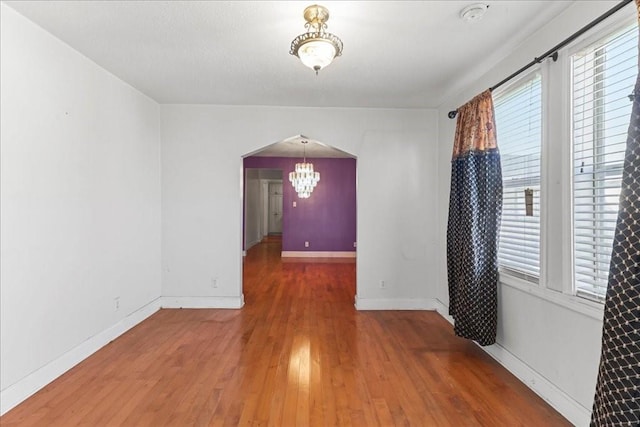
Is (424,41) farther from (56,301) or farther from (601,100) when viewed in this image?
(56,301)

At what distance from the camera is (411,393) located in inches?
90.4

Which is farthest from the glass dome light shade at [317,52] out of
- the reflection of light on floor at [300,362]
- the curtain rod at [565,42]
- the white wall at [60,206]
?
the reflection of light on floor at [300,362]

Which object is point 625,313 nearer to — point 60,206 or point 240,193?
point 60,206

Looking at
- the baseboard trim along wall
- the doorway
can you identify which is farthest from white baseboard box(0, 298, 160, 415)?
the doorway

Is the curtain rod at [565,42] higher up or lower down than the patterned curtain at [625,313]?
higher up

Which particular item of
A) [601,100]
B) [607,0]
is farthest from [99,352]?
[607,0]

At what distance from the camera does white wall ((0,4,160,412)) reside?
2.12 meters

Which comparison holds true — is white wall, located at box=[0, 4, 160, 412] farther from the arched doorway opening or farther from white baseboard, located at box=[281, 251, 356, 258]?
white baseboard, located at box=[281, 251, 356, 258]

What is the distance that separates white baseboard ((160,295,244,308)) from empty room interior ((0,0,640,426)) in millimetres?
29

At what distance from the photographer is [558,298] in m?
2.12

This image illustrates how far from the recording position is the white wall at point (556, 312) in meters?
1.91

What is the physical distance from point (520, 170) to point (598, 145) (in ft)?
2.30

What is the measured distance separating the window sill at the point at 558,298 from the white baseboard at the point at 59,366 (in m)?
3.64

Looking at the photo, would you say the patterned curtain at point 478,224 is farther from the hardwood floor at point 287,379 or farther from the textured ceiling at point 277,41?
the textured ceiling at point 277,41
